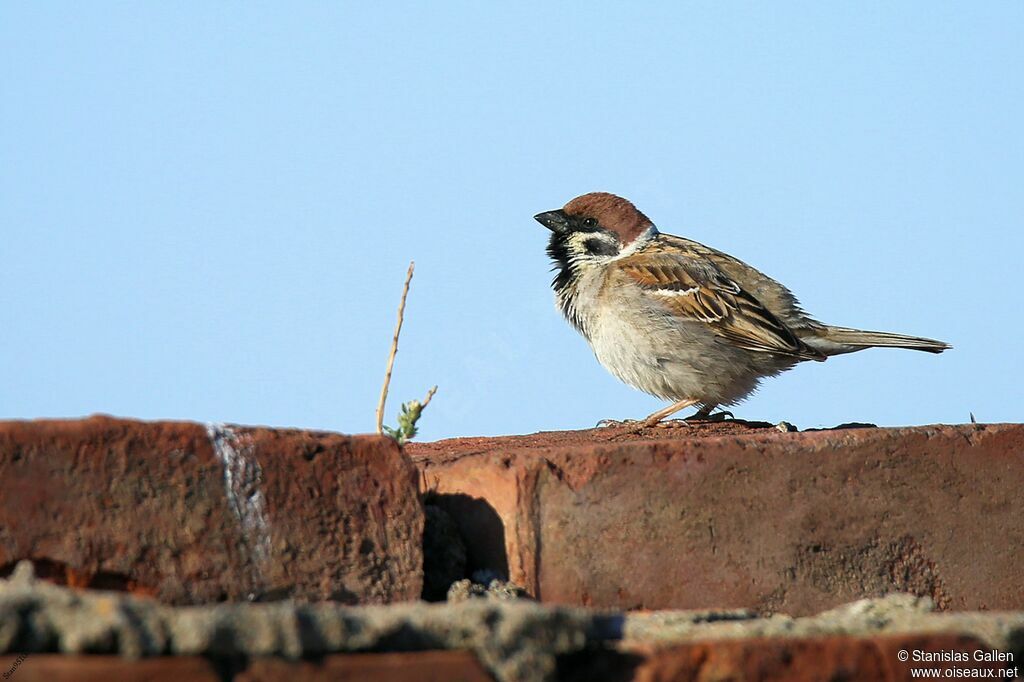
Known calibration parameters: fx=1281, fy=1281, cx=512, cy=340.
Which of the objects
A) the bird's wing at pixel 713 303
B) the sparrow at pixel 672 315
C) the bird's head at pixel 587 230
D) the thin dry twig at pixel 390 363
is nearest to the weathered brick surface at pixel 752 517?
the thin dry twig at pixel 390 363

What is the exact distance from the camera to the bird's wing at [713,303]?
6.09 metres

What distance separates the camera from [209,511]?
2.15 m

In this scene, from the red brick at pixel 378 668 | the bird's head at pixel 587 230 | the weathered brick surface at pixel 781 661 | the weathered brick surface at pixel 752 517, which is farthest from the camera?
the bird's head at pixel 587 230

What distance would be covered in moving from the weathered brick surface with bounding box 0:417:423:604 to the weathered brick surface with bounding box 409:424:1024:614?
1.02 feet

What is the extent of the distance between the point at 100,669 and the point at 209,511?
30.3 inches

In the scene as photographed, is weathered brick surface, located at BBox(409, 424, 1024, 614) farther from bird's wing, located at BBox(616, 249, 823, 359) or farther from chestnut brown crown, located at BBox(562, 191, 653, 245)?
chestnut brown crown, located at BBox(562, 191, 653, 245)

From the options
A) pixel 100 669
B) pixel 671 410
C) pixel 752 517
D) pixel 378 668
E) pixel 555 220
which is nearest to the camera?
pixel 100 669

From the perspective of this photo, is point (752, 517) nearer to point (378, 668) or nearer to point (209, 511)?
point (209, 511)

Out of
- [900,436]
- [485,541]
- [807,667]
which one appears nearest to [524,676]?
[807,667]

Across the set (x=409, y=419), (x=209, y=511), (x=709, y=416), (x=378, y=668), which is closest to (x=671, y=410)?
(x=709, y=416)

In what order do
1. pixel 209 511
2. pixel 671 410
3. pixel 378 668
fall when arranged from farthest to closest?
pixel 671 410
pixel 209 511
pixel 378 668

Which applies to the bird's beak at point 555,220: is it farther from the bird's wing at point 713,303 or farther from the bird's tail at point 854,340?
the bird's tail at point 854,340

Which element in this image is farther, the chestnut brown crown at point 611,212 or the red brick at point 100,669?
the chestnut brown crown at point 611,212

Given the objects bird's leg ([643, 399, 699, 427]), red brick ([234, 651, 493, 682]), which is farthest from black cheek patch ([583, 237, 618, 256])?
red brick ([234, 651, 493, 682])
